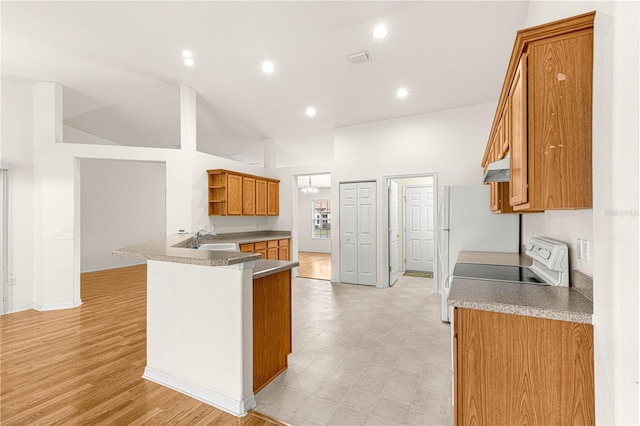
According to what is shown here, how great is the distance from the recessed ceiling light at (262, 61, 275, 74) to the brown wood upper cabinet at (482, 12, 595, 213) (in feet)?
10.4

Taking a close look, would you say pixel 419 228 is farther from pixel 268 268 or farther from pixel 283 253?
pixel 268 268

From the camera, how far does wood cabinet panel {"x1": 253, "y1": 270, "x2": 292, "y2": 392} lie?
83.4 inches

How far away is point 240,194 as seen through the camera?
5.53 m

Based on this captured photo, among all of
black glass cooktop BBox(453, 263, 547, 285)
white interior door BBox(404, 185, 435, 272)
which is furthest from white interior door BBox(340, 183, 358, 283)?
black glass cooktop BBox(453, 263, 547, 285)

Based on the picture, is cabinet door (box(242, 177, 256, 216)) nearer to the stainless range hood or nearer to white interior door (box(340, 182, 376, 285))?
white interior door (box(340, 182, 376, 285))

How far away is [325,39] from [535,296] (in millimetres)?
3196

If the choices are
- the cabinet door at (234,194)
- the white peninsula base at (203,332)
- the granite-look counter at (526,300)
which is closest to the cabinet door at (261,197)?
the cabinet door at (234,194)

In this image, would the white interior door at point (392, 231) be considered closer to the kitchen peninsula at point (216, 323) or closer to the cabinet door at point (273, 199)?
the cabinet door at point (273, 199)

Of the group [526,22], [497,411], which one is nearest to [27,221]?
[497,411]

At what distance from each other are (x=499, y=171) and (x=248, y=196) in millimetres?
4624

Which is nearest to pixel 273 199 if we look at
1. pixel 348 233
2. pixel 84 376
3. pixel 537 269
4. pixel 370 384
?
pixel 348 233

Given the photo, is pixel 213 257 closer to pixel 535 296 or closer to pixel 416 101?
pixel 535 296

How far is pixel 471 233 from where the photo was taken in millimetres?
3443

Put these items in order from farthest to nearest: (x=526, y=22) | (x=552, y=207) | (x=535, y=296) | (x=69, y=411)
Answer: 1. (x=526, y=22)
2. (x=69, y=411)
3. (x=535, y=296)
4. (x=552, y=207)
